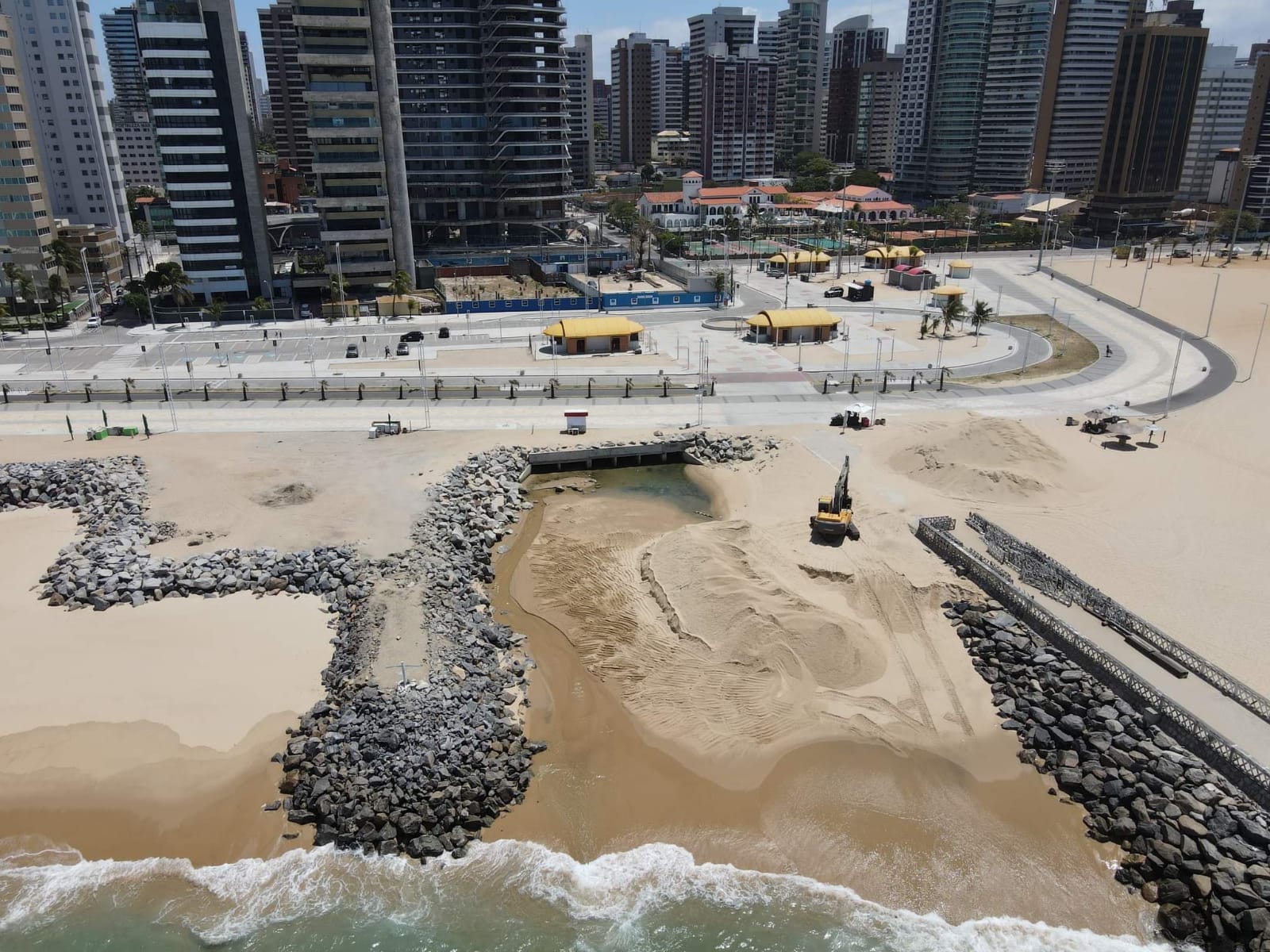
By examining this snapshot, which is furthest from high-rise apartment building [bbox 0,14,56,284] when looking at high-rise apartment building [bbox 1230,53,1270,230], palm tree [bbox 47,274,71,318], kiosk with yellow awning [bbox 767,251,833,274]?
high-rise apartment building [bbox 1230,53,1270,230]

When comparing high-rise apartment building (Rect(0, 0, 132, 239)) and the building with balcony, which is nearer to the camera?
the building with balcony

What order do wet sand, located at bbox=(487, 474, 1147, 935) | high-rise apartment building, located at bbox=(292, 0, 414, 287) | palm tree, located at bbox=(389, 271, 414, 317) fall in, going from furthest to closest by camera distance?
1. high-rise apartment building, located at bbox=(292, 0, 414, 287)
2. palm tree, located at bbox=(389, 271, 414, 317)
3. wet sand, located at bbox=(487, 474, 1147, 935)

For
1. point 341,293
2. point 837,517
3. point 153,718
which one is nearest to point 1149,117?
point 341,293

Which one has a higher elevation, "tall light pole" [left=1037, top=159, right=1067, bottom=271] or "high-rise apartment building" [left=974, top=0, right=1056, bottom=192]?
"high-rise apartment building" [left=974, top=0, right=1056, bottom=192]

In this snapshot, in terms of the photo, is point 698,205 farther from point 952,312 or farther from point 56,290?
point 56,290

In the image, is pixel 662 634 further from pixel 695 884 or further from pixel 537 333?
pixel 537 333

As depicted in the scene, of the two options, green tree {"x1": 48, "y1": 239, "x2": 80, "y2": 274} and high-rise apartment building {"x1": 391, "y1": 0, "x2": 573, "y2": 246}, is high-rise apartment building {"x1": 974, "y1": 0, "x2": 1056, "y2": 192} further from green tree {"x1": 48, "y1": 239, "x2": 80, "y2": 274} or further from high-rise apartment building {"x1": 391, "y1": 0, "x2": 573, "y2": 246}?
green tree {"x1": 48, "y1": 239, "x2": 80, "y2": 274}

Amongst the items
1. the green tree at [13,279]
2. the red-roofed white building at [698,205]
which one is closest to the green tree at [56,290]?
the green tree at [13,279]
